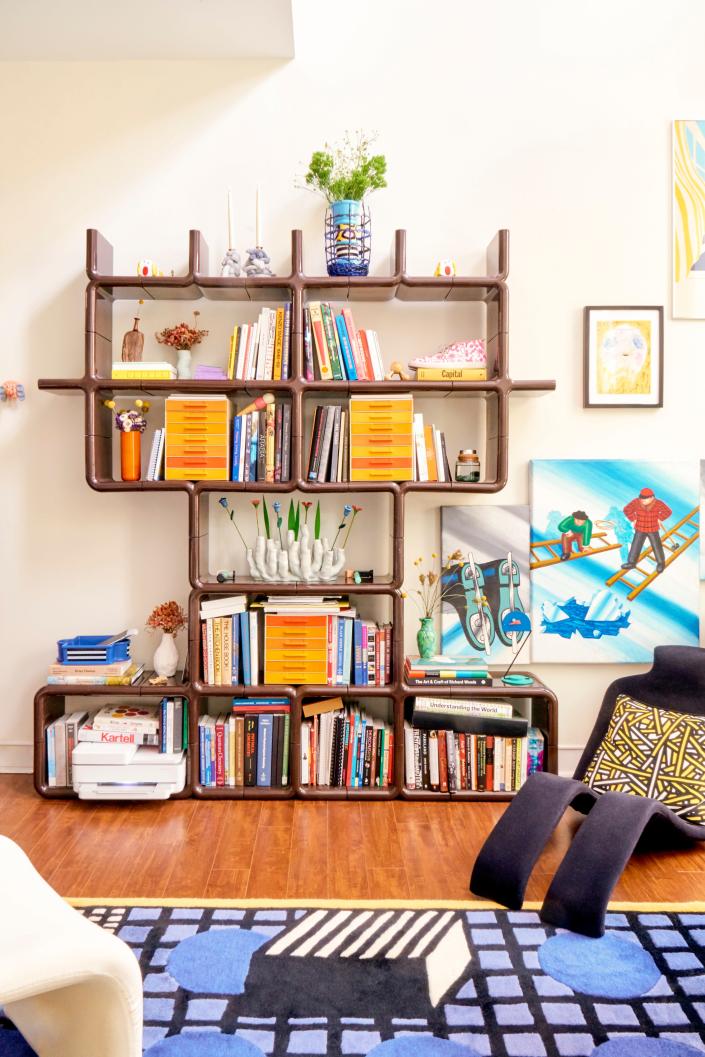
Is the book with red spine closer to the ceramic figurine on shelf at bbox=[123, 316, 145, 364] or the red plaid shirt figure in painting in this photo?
the red plaid shirt figure in painting

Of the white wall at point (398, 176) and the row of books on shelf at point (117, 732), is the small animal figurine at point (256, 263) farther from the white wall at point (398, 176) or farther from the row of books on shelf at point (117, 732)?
the row of books on shelf at point (117, 732)

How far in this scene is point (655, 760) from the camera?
2.81m

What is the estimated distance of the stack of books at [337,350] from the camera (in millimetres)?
3145

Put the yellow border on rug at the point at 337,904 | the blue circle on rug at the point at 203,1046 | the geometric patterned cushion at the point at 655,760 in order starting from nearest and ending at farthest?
1. the blue circle on rug at the point at 203,1046
2. the yellow border on rug at the point at 337,904
3. the geometric patterned cushion at the point at 655,760

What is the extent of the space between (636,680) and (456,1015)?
63.3 inches

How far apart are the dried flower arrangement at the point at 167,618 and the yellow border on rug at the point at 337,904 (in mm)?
1108

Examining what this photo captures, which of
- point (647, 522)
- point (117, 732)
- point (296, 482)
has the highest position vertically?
point (296, 482)

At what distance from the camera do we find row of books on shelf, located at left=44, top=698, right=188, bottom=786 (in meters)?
3.14

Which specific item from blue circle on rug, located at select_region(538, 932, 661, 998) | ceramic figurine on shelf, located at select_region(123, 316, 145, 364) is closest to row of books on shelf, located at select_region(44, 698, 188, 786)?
ceramic figurine on shelf, located at select_region(123, 316, 145, 364)

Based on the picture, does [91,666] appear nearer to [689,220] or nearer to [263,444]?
[263,444]

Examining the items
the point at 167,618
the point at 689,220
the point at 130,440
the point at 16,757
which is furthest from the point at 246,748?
the point at 689,220

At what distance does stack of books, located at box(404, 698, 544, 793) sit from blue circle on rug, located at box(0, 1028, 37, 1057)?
166cm

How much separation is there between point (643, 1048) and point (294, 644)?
178 centimetres

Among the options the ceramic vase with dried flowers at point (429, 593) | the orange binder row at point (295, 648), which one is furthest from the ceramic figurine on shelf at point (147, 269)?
the ceramic vase with dried flowers at point (429, 593)
